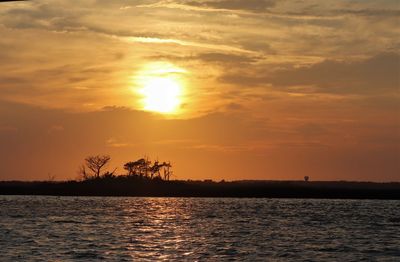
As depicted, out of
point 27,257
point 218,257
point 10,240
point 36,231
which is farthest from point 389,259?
point 36,231

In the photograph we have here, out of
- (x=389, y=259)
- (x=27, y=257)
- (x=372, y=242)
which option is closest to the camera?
(x=27, y=257)

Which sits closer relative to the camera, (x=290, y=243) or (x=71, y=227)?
(x=290, y=243)

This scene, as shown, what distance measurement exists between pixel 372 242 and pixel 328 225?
81.4ft

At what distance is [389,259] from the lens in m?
50.4

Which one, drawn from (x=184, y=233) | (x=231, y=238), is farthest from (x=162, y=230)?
(x=231, y=238)

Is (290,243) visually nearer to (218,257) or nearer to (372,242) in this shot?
(372,242)

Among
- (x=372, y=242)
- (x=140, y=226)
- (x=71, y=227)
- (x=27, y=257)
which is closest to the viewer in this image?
(x=27, y=257)

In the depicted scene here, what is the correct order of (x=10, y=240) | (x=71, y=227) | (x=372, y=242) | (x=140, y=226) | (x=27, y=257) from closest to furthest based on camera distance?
(x=27, y=257), (x=10, y=240), (x=372, y=242), (x=71, y=227), (x=140, y=226)

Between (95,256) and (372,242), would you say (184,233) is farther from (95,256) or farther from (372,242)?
(95,256)

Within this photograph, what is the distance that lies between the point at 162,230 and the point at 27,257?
32067mm

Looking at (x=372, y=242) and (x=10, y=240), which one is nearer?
(x=10, y=240)

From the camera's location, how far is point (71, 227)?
76125 millimetres

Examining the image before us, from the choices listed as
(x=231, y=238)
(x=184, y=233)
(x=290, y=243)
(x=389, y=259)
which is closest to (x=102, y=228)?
(x=184, y=233)

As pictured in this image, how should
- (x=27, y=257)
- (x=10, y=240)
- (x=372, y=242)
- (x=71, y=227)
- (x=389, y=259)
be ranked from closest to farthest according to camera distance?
(x=27, y=257) → (x=389, y=259) → (x=10, y=240) → (x=372, y=242) → (x=71, y=227)
